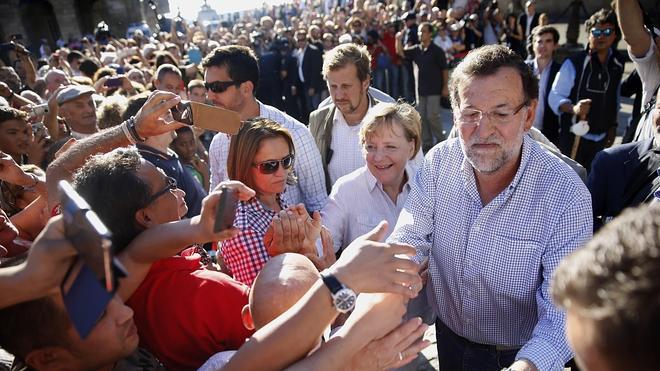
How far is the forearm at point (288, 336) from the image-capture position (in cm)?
121

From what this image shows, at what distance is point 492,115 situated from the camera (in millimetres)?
1737

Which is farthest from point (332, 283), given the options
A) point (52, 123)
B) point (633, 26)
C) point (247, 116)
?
point (52, 123)

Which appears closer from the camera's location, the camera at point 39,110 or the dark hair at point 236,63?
the dark hair at point 236,63

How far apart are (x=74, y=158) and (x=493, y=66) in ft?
6.24

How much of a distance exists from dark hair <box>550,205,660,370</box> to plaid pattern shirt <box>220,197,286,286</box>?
151 centimetres

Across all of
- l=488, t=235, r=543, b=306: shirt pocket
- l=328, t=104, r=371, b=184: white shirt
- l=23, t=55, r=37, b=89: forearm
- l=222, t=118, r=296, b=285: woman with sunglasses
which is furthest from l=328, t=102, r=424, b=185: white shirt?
l=23, t=55, r=37, b=89: forearm

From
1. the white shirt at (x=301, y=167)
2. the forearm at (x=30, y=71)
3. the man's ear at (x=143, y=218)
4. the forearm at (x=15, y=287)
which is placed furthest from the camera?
the forearm at (x=30, y=71)

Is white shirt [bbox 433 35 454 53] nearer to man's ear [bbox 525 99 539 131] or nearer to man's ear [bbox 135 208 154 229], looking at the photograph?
→ man's ear [bbox 525 99 539 131]

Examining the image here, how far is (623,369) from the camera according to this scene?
0.74 meters

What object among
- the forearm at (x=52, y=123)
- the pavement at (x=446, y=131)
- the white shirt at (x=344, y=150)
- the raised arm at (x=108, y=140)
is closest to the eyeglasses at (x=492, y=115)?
the pavement at (x=446, y=131)

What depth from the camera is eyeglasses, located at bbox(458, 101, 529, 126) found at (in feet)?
5.68

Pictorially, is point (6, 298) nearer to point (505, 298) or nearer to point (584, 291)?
point (584, 291)

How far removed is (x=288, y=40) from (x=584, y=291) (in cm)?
1106

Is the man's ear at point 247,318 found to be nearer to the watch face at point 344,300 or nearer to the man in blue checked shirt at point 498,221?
the watch face at point 344,300
